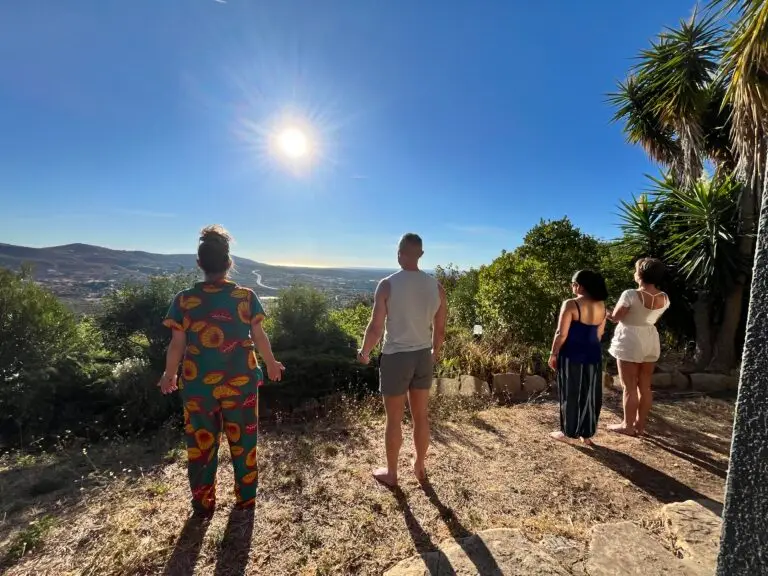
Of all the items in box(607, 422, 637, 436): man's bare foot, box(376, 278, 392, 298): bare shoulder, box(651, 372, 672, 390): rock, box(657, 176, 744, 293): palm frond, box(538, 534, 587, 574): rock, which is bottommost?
box(538, 534, 587, 574): rock

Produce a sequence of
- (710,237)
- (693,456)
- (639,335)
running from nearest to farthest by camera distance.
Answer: (693,456) → (639,335) → (710,237)

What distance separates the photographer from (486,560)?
195 cm

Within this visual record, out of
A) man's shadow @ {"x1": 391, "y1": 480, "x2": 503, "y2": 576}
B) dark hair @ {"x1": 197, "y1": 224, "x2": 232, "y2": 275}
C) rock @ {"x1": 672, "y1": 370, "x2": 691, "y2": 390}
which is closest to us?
man's shadow @ {"x1": 391, "y1": 480, "x2": 503, "y2": 576}

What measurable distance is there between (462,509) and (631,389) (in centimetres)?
227

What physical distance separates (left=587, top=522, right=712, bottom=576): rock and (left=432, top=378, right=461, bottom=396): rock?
297 centimetres

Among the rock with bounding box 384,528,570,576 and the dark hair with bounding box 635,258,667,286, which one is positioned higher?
the dark hair with bounding box 635,258,667,286

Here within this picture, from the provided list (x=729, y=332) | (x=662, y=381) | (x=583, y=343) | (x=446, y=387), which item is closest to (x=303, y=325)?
(x=446, y=387)

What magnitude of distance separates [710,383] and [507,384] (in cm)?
305

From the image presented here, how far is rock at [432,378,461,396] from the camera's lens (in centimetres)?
511

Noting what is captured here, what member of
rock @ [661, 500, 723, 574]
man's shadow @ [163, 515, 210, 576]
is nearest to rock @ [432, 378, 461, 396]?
rock @ [661, 500, 723, 574]

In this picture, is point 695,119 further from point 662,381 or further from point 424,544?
point 424,544

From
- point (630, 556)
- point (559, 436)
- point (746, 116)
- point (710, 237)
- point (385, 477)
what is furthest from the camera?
point (710, 237)

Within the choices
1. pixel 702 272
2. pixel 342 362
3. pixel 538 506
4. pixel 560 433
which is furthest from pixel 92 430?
pixel 702 272

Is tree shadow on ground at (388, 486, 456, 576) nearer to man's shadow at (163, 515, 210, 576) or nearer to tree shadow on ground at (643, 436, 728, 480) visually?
man's shadow at (163, 515, 210, 576)
